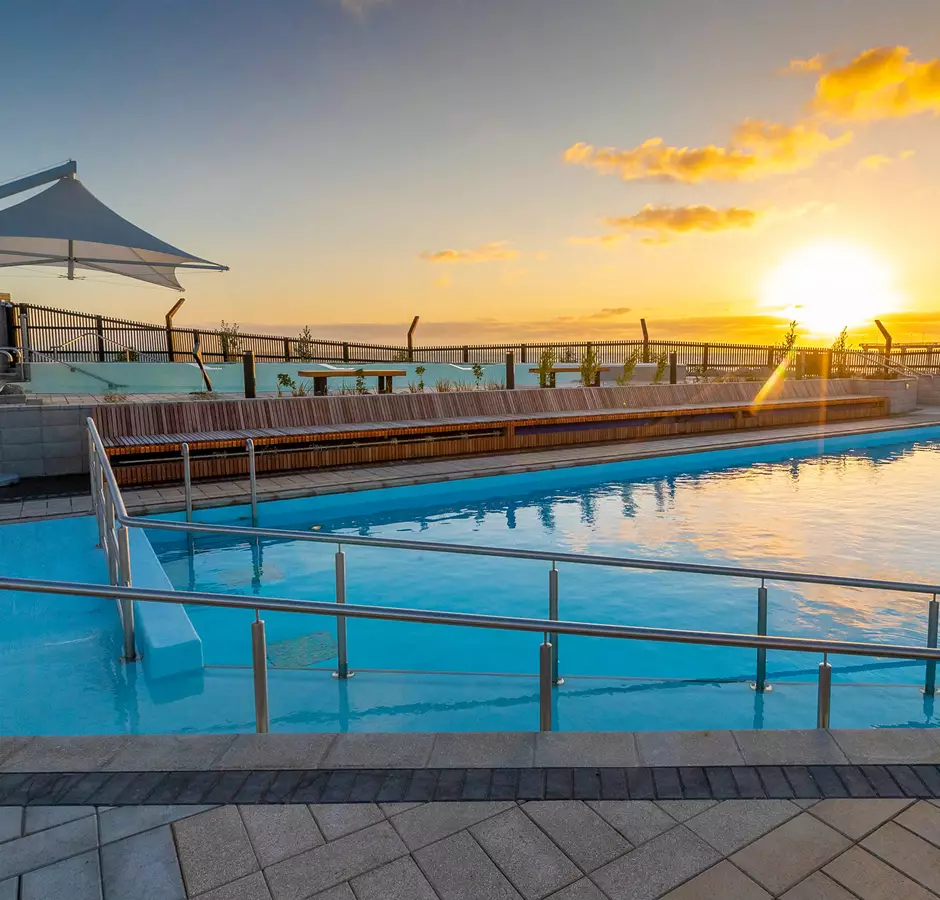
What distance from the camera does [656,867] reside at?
2.34 metres

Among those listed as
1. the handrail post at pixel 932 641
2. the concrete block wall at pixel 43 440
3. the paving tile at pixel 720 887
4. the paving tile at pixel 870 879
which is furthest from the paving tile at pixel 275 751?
the concrete block wall at pixel 43 440

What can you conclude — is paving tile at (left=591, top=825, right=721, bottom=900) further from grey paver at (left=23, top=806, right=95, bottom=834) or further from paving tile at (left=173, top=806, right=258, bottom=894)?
grey paver at (left=23, top=806, right=95, bottom=834)

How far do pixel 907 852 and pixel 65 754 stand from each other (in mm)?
3303

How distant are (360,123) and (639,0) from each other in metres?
6.96

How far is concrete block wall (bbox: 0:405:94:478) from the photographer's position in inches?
413

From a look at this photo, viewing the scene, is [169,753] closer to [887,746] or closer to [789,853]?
[789,853]

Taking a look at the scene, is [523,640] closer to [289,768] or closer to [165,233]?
[289,768]

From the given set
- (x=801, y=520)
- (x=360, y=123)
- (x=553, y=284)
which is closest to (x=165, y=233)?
(x=360, y=123)

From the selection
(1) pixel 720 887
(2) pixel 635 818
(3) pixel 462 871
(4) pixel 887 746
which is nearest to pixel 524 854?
(3) pixel 462 871

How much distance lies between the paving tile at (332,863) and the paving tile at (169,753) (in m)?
0.75

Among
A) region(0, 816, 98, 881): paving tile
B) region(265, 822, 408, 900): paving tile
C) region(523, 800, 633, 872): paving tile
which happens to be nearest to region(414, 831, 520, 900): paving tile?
region(265, 822, 408, 900): paving tile

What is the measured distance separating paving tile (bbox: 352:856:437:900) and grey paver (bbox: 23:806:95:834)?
114cm

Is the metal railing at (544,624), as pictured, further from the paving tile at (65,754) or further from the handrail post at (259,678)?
A: the paving tile at (65,754)

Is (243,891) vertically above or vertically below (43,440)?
below
